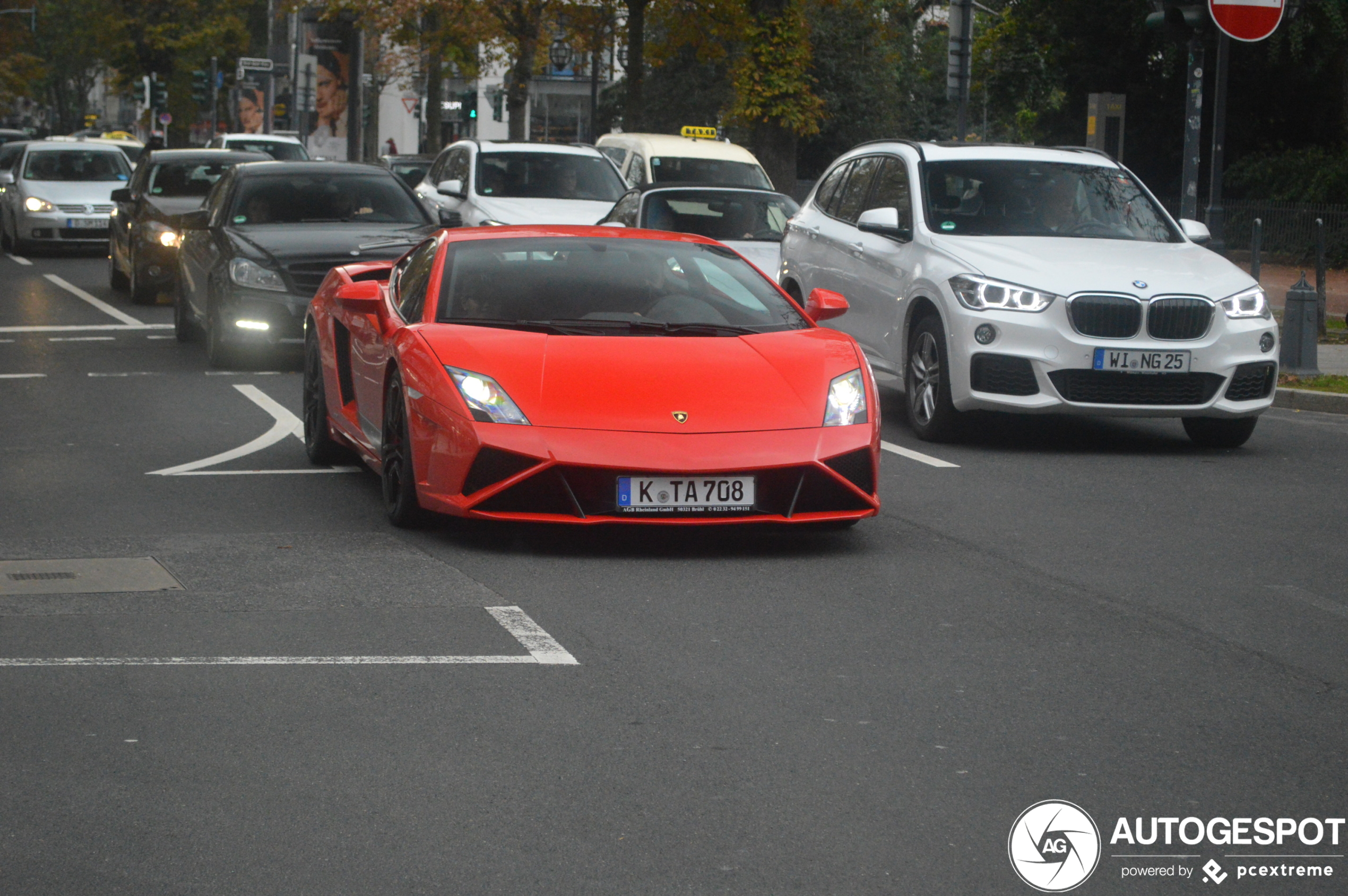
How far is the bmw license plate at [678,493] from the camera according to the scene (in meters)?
7.60

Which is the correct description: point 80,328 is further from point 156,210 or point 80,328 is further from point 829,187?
point 829,187

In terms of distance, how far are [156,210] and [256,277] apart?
662 centimetres

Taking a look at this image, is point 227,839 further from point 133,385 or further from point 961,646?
point 133,385

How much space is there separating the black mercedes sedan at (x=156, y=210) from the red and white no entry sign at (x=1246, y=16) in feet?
33.3

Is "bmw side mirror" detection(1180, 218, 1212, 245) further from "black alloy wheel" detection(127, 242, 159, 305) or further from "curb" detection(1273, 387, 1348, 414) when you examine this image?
"black alloy wheel" detection(127, 242, 159, 305)

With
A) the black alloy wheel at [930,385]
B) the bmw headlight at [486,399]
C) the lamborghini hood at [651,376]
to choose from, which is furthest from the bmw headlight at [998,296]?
the bmw headlight at [486,399]

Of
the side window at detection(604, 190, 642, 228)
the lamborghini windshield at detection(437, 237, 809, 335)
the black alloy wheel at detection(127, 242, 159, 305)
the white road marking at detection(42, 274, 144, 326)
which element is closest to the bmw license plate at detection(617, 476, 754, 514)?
the lamborghini windshield at detection(437, 237, 809, 335)

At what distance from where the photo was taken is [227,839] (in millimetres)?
4336

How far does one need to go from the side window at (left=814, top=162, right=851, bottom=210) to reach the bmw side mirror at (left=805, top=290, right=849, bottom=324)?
4.89 meters

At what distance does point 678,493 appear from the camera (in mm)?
7625

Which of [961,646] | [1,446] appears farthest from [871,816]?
[1,446]

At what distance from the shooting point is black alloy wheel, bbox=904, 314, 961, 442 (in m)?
11.5

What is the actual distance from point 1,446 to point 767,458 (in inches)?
208

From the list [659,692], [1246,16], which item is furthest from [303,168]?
[659,692]
